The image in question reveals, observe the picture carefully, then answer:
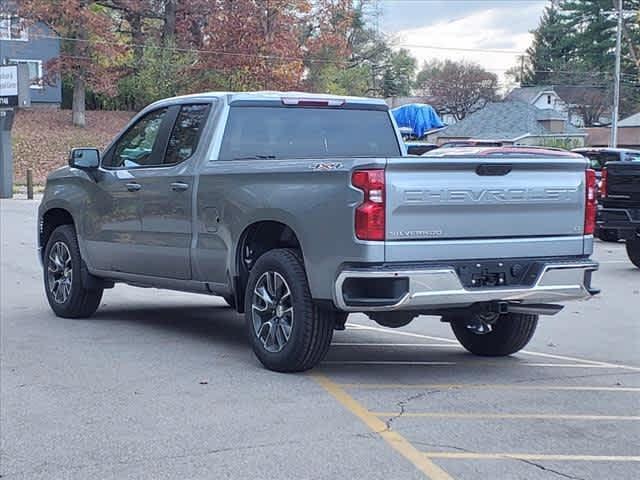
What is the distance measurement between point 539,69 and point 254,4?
152ft

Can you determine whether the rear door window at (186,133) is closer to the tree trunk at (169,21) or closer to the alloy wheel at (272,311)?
the alloy wheel at (272,311)

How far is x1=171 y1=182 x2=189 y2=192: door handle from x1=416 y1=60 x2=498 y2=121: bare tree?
2700 inches

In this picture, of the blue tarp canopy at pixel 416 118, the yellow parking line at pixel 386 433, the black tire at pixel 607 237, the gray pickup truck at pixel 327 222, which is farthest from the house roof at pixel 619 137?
the yellow parking line at pixel 386 433

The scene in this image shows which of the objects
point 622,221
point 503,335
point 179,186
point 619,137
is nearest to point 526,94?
point 619,137

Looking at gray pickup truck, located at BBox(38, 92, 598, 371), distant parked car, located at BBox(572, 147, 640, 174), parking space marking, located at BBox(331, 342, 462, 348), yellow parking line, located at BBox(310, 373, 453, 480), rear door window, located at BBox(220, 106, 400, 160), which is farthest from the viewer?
distant parked car, located at BBox(572, 147, 640, 174)

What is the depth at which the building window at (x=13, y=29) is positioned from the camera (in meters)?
48.4

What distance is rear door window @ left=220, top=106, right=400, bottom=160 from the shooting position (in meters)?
8.53

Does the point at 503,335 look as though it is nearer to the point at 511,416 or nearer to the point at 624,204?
the point at 511,416

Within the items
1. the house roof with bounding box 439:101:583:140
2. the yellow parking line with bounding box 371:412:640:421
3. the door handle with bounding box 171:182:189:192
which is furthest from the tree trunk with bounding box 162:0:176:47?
the yellow parking line with bounding box 371:412:640:421

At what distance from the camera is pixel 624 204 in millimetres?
15727

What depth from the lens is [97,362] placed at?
26.3 ft

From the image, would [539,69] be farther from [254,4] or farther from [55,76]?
[55,76]

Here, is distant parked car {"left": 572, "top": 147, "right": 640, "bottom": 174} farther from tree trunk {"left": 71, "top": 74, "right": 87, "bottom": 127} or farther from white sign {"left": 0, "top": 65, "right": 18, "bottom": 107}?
tree trunk {"left": 71, "top": 74, "right": 87, "bottom": 127}

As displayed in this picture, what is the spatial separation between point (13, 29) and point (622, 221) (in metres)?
40.1
